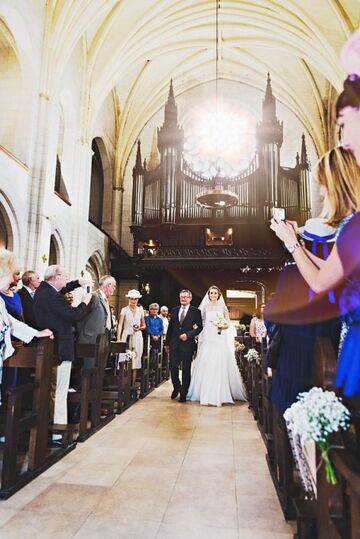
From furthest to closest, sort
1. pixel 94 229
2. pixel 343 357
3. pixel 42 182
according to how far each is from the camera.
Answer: pixel 94 229
pixel 42 182
pixel 343 357

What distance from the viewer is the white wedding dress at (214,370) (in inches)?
246

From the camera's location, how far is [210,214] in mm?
13938

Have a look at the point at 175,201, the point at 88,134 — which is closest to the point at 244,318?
the point at 175,201

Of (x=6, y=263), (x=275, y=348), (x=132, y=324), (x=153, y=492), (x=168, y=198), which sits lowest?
(x=153, y=492)

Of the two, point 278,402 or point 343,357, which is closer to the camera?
point 343,357

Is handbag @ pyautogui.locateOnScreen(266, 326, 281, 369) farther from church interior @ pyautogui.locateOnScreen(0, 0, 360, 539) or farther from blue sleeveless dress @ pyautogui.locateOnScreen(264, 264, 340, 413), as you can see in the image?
church interior @ pyautogui.locateOnScreen(0, 0, 360, 539)

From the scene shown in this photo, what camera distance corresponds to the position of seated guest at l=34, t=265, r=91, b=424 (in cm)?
396

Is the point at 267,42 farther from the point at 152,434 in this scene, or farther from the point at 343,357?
the point at 343,357

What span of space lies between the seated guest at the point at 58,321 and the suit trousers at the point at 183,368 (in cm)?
265

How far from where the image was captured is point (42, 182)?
969 cm

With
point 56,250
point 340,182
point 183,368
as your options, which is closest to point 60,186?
point 56,250

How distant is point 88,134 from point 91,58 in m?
2.31

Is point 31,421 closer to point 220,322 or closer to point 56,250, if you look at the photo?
point 220,322

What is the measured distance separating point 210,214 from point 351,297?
496 inches
